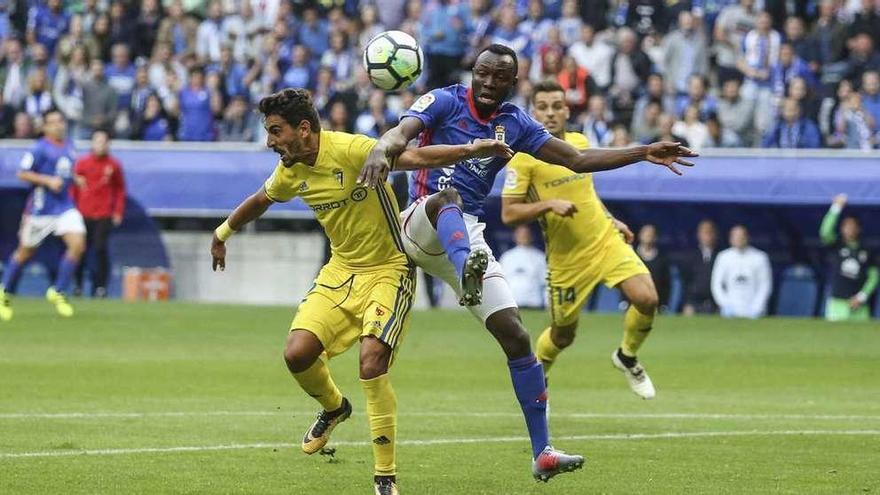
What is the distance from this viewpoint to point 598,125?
84.0ft

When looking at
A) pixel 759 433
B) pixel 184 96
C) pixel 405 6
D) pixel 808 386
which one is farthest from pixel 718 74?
pixel 759 433

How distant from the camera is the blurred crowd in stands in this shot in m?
25.5

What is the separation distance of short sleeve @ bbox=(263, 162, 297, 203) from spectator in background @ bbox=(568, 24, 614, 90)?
17550mm

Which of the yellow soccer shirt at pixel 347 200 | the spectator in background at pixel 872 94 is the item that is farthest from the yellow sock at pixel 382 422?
the spectator in background at pixel 872 94

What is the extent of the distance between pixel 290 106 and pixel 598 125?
16.4 meters

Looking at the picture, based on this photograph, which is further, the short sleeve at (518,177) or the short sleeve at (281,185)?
the short sleeve at (518,177)

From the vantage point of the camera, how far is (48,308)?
24906 mm

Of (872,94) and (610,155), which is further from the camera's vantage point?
(872,94)

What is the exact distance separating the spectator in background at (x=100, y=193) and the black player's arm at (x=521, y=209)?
14.4 m

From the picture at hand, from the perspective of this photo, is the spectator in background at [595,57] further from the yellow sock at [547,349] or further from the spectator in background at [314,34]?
the yellow sock at [547,349]

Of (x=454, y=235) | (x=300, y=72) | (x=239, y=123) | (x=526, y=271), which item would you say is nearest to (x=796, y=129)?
(x=526, y=271)

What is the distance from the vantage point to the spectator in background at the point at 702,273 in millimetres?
25375

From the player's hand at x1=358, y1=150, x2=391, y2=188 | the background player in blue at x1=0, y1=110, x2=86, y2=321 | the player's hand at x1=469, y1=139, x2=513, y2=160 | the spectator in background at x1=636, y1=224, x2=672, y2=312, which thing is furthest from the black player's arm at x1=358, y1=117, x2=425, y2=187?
the spectator in background at x1=636, y1=224, x2=672, y2=312

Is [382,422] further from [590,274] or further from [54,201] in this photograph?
[54,201]
